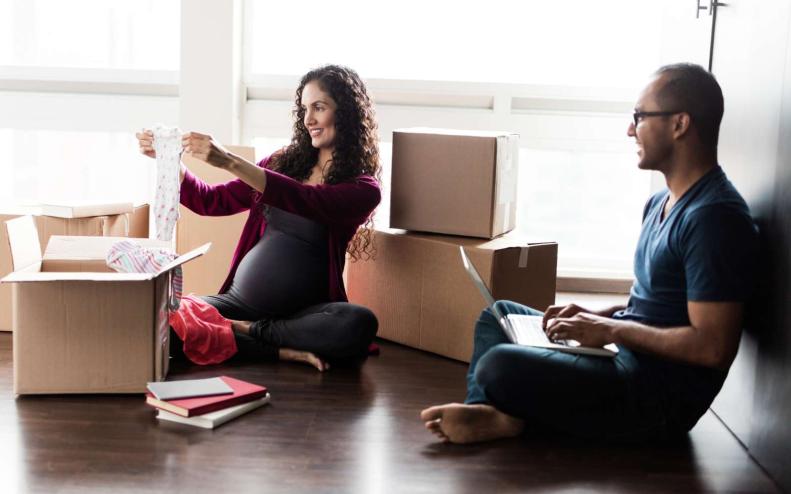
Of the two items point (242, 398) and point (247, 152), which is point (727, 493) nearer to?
point (242, 398)

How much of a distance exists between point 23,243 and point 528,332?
1407 millimetres

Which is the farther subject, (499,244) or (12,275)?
(499,244)

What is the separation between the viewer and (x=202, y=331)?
285cm

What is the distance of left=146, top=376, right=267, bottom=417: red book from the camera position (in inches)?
90.6

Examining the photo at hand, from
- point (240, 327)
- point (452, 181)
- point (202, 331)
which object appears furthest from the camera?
point (452, 181)

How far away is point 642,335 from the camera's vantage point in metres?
2.13

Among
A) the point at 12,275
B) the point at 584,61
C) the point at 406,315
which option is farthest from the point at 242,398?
the point at 584,61

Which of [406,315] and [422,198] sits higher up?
[422,198]

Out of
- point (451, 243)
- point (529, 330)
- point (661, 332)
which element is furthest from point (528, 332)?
point (451, 243)

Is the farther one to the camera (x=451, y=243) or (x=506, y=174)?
(x=506, y=174)

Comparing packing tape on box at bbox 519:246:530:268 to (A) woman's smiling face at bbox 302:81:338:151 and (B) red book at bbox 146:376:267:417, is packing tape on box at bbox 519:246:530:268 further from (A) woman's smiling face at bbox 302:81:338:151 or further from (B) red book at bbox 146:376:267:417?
(B) red book at bbox 146:376:267:417

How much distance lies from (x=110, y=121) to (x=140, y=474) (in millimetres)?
2681

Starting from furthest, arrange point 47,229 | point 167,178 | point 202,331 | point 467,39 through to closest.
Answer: point 467,39
point 47,229
point 202,331
point 167,178

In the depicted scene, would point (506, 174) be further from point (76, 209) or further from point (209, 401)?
point (76, 209)
